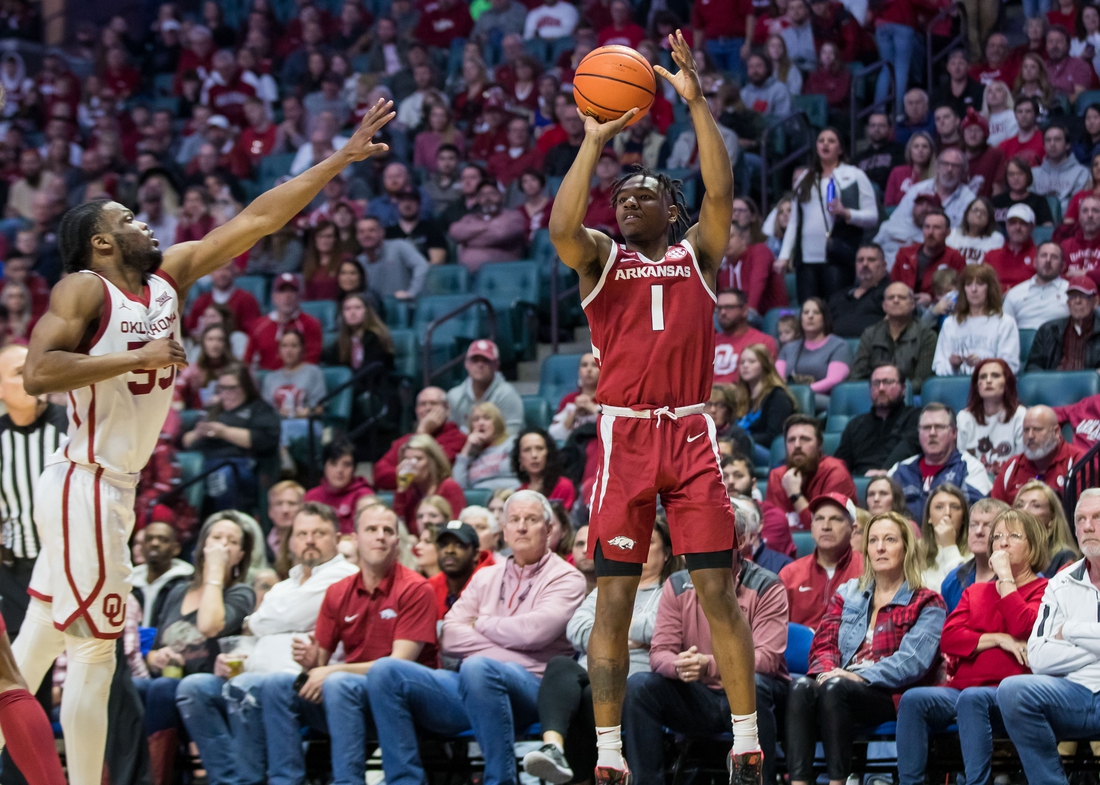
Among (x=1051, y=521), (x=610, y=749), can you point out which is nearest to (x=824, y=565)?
(x=1051, y=521)

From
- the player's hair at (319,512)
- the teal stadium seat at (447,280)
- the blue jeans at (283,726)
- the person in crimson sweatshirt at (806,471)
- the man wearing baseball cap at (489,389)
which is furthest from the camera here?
the teal stadium seat at (447,280)

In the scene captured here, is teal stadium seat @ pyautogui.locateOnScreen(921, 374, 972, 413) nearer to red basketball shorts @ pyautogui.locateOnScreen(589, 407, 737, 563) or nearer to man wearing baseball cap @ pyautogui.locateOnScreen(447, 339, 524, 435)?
man wearing baseball cap @ pyautogui.locateOnScreen(447, 339, 524, 435)

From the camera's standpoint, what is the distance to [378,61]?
16375mm

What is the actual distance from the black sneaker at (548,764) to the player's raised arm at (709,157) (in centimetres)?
216

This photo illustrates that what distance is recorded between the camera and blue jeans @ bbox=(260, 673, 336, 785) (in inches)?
283

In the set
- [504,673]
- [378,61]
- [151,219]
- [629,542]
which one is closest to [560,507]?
[504,673]

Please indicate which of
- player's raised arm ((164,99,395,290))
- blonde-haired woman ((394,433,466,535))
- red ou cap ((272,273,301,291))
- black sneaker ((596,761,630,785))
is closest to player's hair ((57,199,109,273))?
player's raised arm ((164,99,395,290))

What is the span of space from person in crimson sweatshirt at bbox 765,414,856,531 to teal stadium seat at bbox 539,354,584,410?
270 cm

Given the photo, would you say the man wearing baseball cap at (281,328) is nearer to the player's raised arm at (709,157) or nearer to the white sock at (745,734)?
the player's raised arm at (709,157)

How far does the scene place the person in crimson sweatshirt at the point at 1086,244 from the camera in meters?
10.1

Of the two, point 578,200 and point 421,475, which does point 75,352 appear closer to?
point 578,200

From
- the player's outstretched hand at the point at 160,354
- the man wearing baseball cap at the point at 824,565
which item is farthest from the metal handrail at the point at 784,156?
the player's outstretched hand at the point at 160,354

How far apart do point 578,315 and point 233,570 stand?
16.6ft

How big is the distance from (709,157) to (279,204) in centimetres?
160
